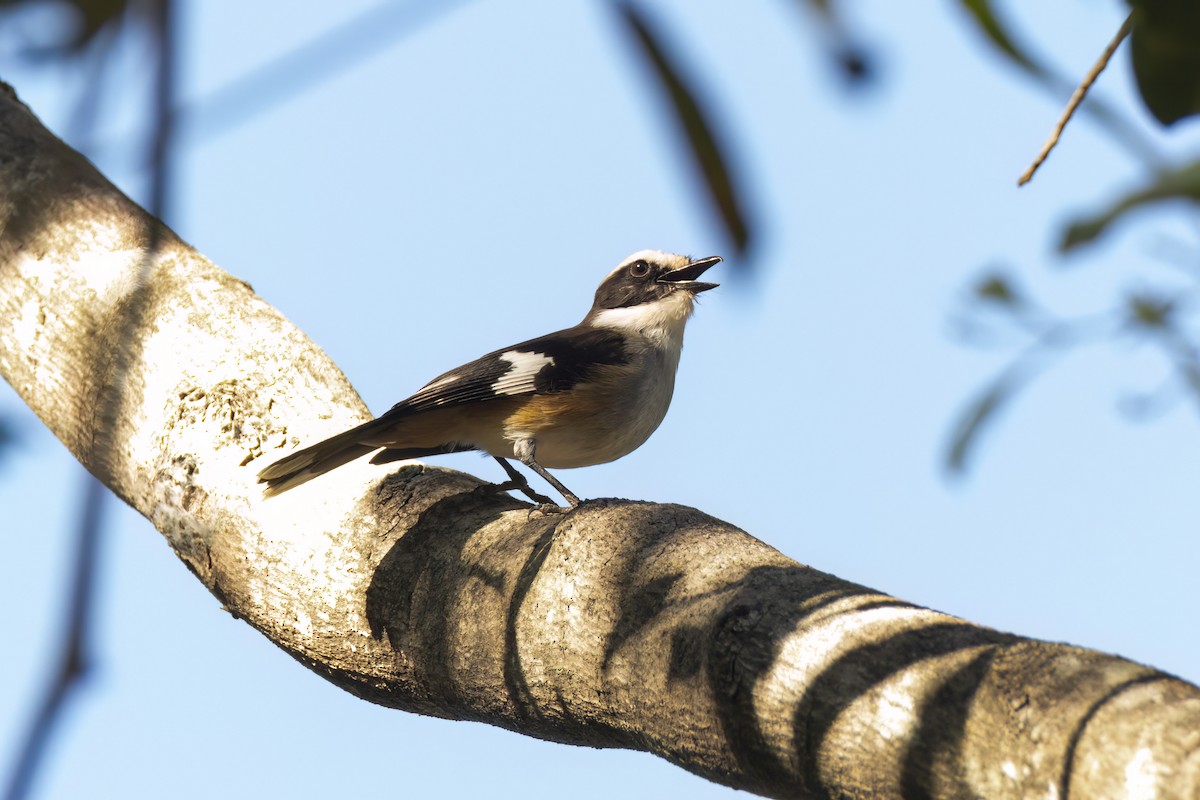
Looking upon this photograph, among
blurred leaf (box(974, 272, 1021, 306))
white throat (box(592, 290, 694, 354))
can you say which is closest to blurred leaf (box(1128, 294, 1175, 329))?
blurred leaf (box(974, 272, 1021, 306))

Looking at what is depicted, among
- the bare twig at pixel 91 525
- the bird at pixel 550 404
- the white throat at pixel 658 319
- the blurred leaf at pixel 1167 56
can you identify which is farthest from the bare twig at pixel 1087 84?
the white throat at pixel 658 319

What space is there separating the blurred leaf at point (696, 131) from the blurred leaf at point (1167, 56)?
843 millimetres

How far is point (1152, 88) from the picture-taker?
5.87 ft

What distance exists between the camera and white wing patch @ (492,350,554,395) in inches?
180

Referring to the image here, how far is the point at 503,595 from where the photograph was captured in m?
2.74

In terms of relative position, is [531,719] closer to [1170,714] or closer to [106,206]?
[1170,714]

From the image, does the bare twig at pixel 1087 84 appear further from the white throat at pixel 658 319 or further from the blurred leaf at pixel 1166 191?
the white throat at pixel 658 319

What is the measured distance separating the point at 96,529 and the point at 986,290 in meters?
3.05

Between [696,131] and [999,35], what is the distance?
2.77 ft

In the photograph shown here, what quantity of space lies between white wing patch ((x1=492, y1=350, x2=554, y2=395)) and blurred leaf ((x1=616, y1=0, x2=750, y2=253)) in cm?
338

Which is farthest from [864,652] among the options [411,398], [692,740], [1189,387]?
[411,398]

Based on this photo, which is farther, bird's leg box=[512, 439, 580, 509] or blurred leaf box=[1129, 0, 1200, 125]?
bird's leg box=[512, 439, 580, 509]

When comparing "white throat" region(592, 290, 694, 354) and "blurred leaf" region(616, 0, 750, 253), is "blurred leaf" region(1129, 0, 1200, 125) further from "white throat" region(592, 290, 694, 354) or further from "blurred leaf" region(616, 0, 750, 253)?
"white throat" region(592, 290, 694, 354)

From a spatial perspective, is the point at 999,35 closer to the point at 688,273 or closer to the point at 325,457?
the point at 325,457
